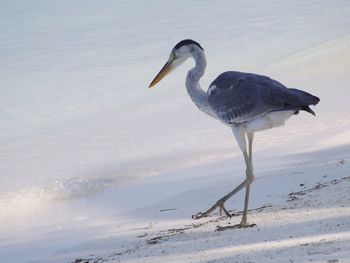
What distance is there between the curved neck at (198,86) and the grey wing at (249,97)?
0.19 metres

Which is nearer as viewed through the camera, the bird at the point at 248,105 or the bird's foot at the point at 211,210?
the bird at the point at 248,105

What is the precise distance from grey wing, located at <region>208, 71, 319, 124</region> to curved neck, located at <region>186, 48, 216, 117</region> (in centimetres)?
19

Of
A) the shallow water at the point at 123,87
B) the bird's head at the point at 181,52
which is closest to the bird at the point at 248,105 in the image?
the bird's head at the point at 181,52

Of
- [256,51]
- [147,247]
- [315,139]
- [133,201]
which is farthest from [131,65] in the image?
[147,247]

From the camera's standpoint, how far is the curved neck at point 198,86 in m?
7.93

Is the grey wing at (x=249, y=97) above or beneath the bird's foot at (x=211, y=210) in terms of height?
above

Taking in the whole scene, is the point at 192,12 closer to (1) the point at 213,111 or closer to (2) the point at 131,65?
(2) the point at 131,65

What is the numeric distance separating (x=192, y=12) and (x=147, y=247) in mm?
16495

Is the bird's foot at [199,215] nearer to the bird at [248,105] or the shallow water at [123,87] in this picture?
the bird at [248,105]

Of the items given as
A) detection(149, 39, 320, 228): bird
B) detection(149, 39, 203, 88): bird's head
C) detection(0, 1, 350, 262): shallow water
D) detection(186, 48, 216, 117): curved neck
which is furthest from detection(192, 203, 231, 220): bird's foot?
detection(149, 39, 203, 88): bird's head

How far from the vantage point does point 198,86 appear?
812cm

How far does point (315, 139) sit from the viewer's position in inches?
402

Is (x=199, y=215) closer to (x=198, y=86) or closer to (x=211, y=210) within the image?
(x=211, y=210)

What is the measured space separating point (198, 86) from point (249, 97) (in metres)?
0.90
